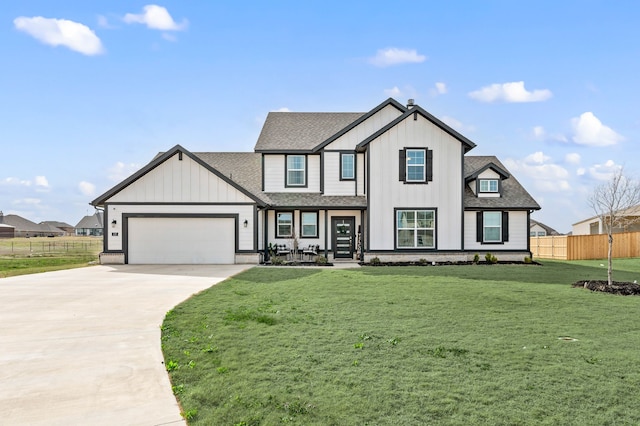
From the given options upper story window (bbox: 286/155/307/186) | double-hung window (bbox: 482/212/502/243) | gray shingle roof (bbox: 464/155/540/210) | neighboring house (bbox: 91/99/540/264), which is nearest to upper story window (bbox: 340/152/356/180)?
neighboring house (bbox: 91/99/540/264)

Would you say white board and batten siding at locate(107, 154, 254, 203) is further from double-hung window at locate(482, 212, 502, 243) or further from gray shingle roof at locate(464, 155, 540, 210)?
double-hung window at locate(482, 212, 502, 243)

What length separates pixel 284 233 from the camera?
2280 centimetres

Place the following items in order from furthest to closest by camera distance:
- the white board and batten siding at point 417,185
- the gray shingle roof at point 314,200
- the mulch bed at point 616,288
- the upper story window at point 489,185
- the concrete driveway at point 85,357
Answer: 1. the upper story window at point 489,185
2. the gray shingle roof at point 314,200
3. the white board and batten siding at point 417,185
4. the mulch bed at point 616,288
5. the concrete driveway at point 85,357

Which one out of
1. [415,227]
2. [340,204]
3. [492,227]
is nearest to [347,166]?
[340,204]

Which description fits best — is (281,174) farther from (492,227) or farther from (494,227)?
(494,227)

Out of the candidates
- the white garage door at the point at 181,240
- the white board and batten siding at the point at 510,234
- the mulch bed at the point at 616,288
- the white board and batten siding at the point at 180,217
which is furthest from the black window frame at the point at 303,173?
the mulch bed at the point at 616,288

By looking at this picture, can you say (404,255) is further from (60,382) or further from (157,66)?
(60,382)

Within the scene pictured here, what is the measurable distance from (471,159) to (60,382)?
2518cm

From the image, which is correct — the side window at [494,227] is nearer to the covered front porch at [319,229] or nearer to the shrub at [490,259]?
the shrub at [490,259]

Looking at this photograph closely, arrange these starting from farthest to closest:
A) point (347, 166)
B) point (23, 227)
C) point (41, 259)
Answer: point (23, 227)
point (41, 259)
point (347, 166)

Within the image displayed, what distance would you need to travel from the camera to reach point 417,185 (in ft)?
70.4

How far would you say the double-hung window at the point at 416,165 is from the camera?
70.6 feet

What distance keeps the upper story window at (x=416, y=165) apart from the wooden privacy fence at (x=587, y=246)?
11492 millimetres

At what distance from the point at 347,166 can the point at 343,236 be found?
3.73 metres
